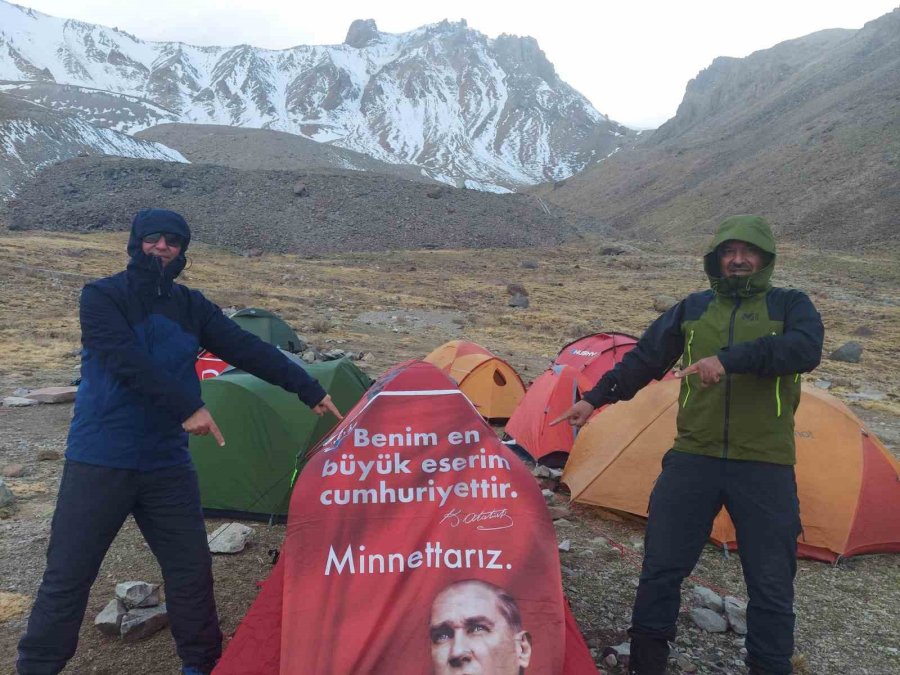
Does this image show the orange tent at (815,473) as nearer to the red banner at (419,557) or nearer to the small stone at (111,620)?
the red banner at (419,557)

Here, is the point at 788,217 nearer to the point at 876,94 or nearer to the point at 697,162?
the point at 876,94

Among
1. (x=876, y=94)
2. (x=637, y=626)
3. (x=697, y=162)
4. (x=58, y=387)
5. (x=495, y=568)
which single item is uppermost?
Answer: (x=876, y=94)

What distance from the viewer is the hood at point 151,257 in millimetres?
2996

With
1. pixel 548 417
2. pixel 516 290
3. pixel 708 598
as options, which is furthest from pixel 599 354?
pixel 516 290

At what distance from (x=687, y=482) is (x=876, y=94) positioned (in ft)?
234

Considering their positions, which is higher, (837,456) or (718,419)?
(718,419)

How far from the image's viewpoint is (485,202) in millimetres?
49812

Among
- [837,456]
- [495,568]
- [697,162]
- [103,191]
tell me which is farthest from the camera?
[697,162]

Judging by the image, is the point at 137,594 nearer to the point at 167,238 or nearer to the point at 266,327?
the point at 167,238

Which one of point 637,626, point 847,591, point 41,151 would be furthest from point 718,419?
point 41,151

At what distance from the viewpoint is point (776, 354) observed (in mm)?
2932

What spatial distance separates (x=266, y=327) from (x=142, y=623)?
273 inches

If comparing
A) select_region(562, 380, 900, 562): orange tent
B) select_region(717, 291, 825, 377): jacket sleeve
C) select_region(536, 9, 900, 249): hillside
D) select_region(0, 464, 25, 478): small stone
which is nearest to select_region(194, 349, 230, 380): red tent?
select_region(0, 464, 25, 478): small stone

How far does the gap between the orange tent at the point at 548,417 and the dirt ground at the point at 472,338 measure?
125 cm
